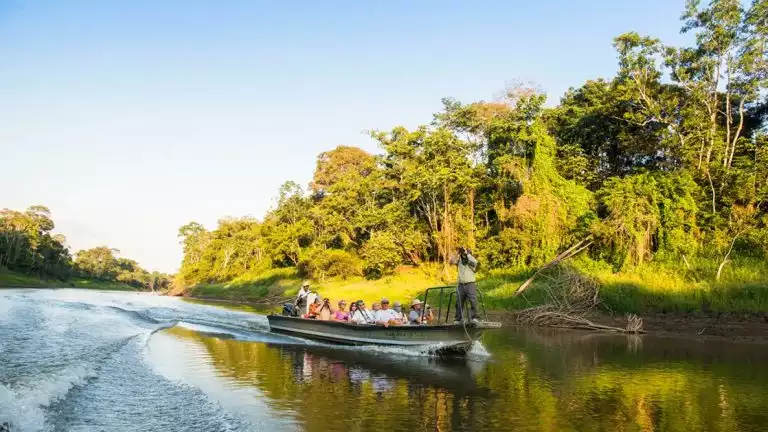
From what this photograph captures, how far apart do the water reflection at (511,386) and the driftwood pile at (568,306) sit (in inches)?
315

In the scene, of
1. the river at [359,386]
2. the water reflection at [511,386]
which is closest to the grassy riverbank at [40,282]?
the river at [359,386]

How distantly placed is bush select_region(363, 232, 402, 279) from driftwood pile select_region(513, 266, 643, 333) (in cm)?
1579

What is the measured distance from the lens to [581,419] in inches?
378

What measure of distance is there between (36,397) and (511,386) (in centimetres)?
947

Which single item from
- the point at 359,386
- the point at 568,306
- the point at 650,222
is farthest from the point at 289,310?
the point at 650,222

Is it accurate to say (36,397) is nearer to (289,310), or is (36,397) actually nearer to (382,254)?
(289,310)

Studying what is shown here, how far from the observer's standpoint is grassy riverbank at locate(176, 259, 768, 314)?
2478cm

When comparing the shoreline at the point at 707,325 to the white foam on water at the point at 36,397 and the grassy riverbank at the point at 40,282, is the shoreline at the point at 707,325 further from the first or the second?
the grassy riverbank at the point at 40,282

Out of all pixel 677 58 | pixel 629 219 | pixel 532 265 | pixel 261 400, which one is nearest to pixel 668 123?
pixel 677 58

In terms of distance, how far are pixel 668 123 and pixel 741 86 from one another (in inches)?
174

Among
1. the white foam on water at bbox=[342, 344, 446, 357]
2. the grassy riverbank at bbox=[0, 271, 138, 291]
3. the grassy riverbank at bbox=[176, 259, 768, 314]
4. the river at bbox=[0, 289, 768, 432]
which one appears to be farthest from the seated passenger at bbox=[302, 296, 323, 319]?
the grassy riverbank at bbox=[0, 271, 138, 291]

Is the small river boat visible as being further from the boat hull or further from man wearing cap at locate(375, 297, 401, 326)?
man wearing cap at locate(375, 297, 401, 326)

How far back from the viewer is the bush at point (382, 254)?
44.1 meters

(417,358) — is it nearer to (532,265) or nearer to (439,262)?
(532,265)
